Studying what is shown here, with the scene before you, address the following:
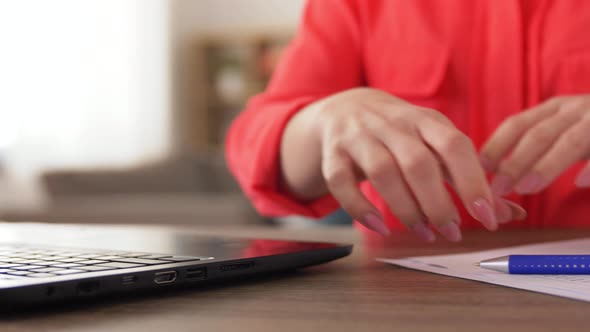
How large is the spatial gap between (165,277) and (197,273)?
0.08ft

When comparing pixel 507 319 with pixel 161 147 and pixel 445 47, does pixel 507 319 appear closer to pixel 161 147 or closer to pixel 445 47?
pixel 445 47

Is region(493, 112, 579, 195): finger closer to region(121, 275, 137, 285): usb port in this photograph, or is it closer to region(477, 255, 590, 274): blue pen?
region(477, 255, 590, 274): blue pen

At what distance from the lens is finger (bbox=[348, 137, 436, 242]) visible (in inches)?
20.8

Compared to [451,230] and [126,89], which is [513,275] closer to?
[451,230]

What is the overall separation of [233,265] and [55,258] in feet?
0.34

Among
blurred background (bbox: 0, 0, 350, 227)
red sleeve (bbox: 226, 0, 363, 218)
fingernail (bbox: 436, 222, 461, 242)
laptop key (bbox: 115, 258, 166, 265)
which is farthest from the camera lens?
blurred background (bbox: 0, 0, 350, 227)

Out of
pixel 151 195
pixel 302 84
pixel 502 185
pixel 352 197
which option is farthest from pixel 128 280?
pixel 151 195

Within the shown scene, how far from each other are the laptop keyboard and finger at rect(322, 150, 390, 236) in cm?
14

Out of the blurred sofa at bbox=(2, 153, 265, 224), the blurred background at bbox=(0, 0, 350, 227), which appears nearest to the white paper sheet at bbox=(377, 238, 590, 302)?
the blurred sofa at bbox=(2, 153, 265, 224)

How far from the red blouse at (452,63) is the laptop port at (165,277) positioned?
1.47ft

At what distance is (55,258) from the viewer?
0.44 m

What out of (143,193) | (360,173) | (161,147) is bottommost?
(360,173)

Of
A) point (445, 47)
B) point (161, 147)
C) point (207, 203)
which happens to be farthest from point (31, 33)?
point (445, 47)

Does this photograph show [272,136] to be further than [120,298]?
Yes
